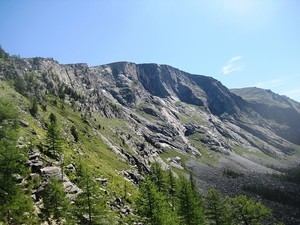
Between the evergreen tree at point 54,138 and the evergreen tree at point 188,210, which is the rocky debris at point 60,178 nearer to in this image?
the evergreen tree at point 54,138


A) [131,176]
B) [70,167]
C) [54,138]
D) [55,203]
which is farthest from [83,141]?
[55,203]

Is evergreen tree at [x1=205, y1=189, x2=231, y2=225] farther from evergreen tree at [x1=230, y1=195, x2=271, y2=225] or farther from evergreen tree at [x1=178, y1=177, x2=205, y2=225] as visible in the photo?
evergreen tree at [x1=178, y1=177, x2=205, y2=225]

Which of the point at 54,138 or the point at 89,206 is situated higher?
the point at 54,138

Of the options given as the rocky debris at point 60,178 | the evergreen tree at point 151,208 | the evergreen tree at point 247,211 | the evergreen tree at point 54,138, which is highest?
the evergreen tree at point 54,138

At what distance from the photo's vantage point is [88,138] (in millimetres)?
151500

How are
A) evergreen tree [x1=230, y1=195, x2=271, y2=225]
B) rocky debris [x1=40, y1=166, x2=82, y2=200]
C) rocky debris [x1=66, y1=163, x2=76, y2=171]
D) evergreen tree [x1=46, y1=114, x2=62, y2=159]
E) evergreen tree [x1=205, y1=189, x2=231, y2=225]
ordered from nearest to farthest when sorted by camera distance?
rocky debris [x1=40, y1=166, x2=82, y2=200]
evergreen tree [x1=205, y1=189, x2=231, y2=225]
evergreen tree [x1=230, y1=195, x2=271, y2=225]
evergreen tree [x1=46, y1=114, x2=62, y2=159]
rocky debris [x1=66, y1=163, x2=76, y2=171]

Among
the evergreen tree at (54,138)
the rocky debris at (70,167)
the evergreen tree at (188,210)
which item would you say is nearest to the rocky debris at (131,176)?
the rocky debris at (70,167)

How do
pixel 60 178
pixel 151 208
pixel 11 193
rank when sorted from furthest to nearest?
pixel 60 178 → pixel 151 208 → pixel 11 193

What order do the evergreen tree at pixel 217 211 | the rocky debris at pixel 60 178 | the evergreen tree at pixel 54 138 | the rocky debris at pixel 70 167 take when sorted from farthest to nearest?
1. the rocky debris at pixel 70 167
2. the evergreen tree at pixel 54 138
3. the evergreen tree at pixel 217 211
4. the rocky debris at pixel 60 178

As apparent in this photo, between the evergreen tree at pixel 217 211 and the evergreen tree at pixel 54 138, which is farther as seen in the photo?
the evergreen tree at pixel 54 138

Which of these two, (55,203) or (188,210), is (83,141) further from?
(55,203)

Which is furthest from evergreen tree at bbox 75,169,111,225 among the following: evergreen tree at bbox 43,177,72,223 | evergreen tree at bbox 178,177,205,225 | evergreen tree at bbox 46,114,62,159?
evergreen tree at bbox 46,114,62,159

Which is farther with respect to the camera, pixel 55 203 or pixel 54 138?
pixel 54 138

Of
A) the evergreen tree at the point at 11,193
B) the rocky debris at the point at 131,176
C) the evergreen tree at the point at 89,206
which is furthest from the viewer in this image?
the rocky debris at the point at 131,176
